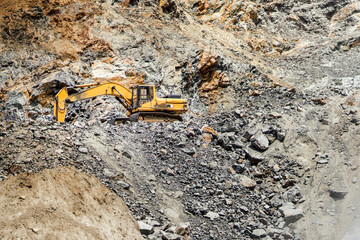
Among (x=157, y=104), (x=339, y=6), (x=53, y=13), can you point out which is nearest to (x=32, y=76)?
(x=53, y=13)

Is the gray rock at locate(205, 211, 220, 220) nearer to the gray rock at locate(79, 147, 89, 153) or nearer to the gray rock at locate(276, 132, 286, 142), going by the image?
the gray rock at locate(79, 147, 89, 153)

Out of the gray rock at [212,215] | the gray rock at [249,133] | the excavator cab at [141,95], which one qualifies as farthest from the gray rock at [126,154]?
the gray rock at [249,133]

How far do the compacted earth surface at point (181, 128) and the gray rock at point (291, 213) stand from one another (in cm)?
3

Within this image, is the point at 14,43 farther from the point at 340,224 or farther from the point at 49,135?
the point at 340,224

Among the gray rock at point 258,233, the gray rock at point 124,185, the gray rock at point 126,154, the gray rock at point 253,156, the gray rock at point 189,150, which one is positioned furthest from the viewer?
the gray rock at point 253,156

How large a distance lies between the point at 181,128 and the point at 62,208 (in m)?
5.30

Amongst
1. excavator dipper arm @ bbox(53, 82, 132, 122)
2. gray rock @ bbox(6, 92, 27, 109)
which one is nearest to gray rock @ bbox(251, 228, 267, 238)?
excavator dipper arm @ bbox(53, 82, 132, 122)

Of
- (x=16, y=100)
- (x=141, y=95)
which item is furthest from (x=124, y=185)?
(x=16, y=100)

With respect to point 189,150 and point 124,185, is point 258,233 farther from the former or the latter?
point 189,150

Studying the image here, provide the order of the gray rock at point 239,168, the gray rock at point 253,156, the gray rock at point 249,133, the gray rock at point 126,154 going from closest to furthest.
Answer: the gray rock at point 126,154 → the gray rock at point 239,168 → the gray rock at point 253,156 → the gray rock at point 249,133

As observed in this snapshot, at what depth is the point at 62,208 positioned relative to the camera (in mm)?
5961

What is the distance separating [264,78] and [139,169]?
347 inches

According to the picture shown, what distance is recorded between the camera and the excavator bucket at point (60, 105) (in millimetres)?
9789

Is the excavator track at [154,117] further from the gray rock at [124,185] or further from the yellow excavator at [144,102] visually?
the gray rock at [124,185]
